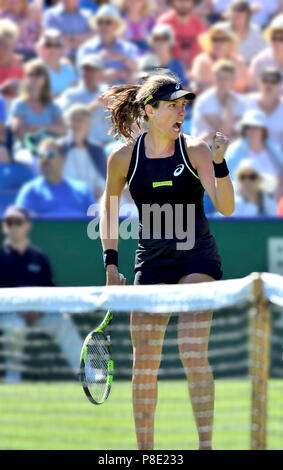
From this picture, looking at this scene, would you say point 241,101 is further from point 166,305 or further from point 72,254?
point 166,305

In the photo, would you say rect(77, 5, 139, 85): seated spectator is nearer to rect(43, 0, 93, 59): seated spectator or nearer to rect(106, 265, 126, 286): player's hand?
rect(43, 0, 93, 59): seated spectator

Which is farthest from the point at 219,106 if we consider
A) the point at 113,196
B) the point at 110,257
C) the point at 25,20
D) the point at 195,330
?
the point at 195,330

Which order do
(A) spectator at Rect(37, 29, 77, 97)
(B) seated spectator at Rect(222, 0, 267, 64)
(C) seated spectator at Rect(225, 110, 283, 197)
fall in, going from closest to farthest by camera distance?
(C) seated spectator at Rect(225, 110, 283, 197)
(A) spectator at Rect(37, 29, 77, 97)
(B) seated spectator at Rect(222, 0, 267, 64)

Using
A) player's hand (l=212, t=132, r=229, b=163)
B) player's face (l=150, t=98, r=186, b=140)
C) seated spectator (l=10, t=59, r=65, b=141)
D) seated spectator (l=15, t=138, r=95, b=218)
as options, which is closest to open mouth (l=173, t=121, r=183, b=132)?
player's face (l=150, t=98, r=186, b=140)

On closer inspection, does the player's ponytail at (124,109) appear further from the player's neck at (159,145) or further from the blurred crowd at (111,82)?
the blurred crowd at (111,82)

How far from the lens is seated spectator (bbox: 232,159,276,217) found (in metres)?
9.50

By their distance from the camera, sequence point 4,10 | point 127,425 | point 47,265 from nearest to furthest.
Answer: point 127,425 < point 47,265 < point 4,10

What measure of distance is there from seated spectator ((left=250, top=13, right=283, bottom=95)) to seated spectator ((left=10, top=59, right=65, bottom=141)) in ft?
7.90

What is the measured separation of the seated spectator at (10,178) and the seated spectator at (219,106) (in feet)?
6.31

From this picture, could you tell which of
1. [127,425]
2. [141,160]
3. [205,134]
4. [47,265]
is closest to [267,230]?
[205,134]

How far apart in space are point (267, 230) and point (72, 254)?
1.96m

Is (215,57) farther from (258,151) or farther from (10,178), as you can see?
(10,178)

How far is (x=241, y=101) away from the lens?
10516 mm

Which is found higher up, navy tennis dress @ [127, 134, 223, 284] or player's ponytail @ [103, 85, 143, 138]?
player's ponytail @ [103, 85, 143, 138]
